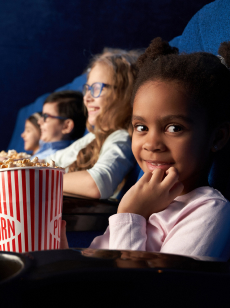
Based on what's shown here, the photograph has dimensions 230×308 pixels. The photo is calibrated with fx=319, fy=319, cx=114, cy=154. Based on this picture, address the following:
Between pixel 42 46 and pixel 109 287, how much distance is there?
10.1ft

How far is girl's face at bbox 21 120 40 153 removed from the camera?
8.86 ft

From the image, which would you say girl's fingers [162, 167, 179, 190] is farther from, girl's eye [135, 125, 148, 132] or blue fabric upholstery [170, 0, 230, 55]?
blue fabric upholstery [170, 0, 230, 55]

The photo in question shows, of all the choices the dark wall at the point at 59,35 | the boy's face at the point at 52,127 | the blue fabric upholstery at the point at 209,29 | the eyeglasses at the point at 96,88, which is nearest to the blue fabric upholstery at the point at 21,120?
the dark wall at the point at 59,35

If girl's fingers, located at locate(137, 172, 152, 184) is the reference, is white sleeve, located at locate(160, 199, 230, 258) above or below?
below

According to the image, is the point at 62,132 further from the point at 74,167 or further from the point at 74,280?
the point at 74,280

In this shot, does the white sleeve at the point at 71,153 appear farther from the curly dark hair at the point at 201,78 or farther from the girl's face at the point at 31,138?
the girl's face at the point at 31,138

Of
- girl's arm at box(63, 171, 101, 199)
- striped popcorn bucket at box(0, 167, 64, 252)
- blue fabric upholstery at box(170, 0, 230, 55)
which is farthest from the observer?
girl's arm at box(63, 171, 101, 199)

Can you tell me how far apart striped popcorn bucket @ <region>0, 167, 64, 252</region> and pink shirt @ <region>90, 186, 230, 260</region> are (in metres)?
0.12

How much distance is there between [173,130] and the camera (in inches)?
22.7

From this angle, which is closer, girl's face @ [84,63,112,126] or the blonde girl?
the blonde girl

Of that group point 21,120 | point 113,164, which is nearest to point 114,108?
point 113,164

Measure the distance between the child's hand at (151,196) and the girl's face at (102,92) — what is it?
0.92m

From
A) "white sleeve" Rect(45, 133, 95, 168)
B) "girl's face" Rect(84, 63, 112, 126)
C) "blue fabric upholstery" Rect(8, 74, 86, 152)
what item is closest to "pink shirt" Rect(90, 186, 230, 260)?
"girl's face" Rect(84, 63, 112, 126)

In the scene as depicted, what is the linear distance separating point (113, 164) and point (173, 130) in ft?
1.92
